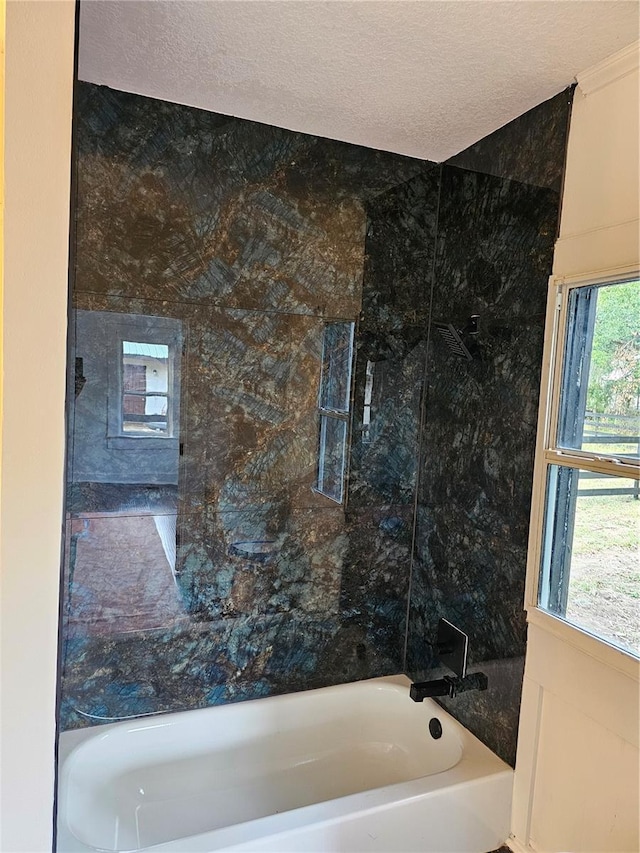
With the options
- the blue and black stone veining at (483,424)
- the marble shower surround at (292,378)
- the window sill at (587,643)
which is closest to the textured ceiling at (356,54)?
the marble shower surround at (292,378)

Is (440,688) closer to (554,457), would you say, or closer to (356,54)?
(554,457)

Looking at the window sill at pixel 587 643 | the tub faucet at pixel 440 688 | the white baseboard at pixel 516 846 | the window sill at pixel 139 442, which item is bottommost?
the white baseboard at pixel 516 846

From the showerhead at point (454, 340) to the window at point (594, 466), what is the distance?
442 mm

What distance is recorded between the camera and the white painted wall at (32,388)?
0.93 m

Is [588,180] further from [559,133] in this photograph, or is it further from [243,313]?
[243,313]

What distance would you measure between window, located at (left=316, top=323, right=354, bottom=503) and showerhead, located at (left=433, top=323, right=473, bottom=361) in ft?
1.17

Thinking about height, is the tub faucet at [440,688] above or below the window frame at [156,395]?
below

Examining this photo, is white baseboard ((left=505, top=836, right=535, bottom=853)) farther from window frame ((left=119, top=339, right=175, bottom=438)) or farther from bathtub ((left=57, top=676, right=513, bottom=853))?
window frame ((left=119, top=339, right=175, bottom=438))

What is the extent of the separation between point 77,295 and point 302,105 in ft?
3.21

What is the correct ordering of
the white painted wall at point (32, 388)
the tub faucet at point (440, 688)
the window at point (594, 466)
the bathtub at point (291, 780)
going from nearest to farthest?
the white painted wall at point (32, 388) → the window at point (594, 466) → the bathtub at point (291, 780) → the tub faucet at point (440, 688)

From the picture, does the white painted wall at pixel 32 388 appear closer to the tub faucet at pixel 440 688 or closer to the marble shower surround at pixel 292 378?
the marble shower surround at pixel 292 378

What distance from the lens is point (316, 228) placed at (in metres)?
2.13

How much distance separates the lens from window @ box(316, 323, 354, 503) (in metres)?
2.19

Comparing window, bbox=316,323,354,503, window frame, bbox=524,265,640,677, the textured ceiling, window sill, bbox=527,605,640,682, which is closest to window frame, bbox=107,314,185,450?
window, bbox=316,323,354,503
